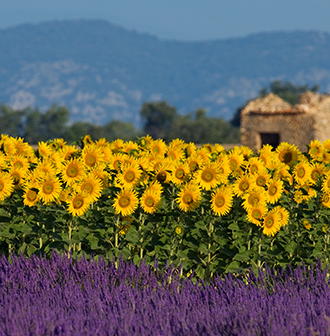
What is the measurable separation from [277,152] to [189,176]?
4.03 ft

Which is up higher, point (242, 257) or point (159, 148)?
point (159, 148)

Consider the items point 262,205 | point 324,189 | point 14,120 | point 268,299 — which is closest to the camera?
point 268,299

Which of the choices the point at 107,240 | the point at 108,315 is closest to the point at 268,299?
the point at 108,315

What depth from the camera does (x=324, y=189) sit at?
15.2ft

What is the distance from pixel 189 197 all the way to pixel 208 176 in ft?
0.89

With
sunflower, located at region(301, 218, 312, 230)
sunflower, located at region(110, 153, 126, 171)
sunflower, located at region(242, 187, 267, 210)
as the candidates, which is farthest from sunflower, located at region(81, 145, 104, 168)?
sunflower, located at region(301, 218, 312, 230)

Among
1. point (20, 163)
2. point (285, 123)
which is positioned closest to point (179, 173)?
point (20, 163)

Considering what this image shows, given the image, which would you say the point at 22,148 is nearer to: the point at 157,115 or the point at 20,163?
the point at 20,163

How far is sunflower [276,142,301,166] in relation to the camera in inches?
195

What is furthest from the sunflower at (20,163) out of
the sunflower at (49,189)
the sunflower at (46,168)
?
the sunflower at (49,189)

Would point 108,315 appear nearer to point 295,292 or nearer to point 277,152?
point 295,292

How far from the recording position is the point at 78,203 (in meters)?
4.18

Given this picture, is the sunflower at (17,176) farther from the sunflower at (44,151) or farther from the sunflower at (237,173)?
the sunflower at (237,173)

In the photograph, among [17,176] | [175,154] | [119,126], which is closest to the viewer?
[17,176]
